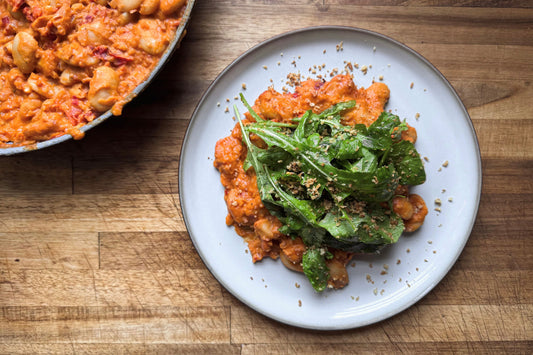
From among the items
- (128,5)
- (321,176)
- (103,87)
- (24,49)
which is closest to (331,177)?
(321,176)

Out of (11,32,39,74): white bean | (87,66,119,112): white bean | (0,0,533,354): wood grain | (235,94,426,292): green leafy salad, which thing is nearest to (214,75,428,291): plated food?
(235,94,426,292): green leafy salad

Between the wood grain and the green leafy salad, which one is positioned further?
the wood grain

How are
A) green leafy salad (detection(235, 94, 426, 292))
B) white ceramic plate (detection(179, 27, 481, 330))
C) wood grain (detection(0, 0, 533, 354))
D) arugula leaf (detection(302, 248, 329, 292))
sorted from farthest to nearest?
wood grain (detection(0, 0, 533, 354)), white ceramic plate (detection(179, 27, 481, 330)), arugula leaf (detection(302, 248, 329, 292)), green leafy salad (detection(235, 94, 426, 292))

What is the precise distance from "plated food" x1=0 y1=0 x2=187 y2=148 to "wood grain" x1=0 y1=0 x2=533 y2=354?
0.29 meters

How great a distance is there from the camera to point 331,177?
5.59 feet

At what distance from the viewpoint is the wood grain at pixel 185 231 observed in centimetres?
209

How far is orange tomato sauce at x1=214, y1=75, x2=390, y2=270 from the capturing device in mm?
1875

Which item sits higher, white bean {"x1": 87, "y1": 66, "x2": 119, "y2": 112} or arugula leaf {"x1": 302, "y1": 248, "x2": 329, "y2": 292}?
white bean {"x1": 87, "y1": 66, "x2": 119, "y2": 112}

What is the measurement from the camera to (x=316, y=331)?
2096 mm

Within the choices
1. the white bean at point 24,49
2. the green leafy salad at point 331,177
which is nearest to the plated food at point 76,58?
the white bean at point 24,49

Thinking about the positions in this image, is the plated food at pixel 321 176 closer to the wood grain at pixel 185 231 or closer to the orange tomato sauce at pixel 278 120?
the orange tomato sauce at pixel 278 120

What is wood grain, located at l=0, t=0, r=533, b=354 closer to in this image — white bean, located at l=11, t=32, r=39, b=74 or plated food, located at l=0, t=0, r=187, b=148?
plated food, located at l=0, t=0, r=187, b=148

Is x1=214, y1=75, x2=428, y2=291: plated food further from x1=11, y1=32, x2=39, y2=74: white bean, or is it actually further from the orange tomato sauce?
x1=11, y1=32, x2=39, y2=74: white bean

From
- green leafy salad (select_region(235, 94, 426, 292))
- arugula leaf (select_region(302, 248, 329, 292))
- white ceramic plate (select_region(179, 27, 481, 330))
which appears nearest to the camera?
green leafy salad (select_region(235, 94, 426, 292))
